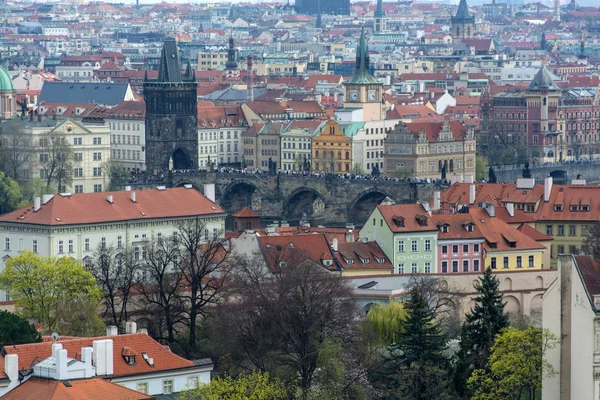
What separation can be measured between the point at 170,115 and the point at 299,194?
11873mm

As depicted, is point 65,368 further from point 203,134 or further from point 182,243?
point 203,134

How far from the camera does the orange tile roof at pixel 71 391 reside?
5284 centimetres

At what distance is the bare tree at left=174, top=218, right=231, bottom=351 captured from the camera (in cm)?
7162

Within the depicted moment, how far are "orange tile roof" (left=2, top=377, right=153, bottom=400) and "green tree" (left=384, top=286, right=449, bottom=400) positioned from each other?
24.1 feet

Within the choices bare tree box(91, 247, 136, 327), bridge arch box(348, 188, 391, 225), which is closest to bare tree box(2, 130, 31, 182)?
bridge arch box(348, 188, 391, 225)

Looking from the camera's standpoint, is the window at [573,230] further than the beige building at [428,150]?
No

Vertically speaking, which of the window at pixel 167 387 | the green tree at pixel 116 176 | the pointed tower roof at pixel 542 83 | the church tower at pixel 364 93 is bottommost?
the window at pixel 167 387

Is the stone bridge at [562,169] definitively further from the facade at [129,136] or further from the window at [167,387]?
the window at [167,387]

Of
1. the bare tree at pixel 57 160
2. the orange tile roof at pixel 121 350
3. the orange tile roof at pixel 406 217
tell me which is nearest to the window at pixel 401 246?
the orange tile roof at pixel 406 217

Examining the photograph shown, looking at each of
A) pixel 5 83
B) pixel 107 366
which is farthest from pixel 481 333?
pixel 5 83

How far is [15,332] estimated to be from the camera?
6228 centimetres

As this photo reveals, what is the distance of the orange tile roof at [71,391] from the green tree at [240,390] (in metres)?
1.64

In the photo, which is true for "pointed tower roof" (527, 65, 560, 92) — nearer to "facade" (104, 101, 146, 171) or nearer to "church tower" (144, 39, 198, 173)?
"facade" (104, 101, 146, 171)

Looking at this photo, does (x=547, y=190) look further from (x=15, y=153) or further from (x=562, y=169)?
(x=562, y=169)
